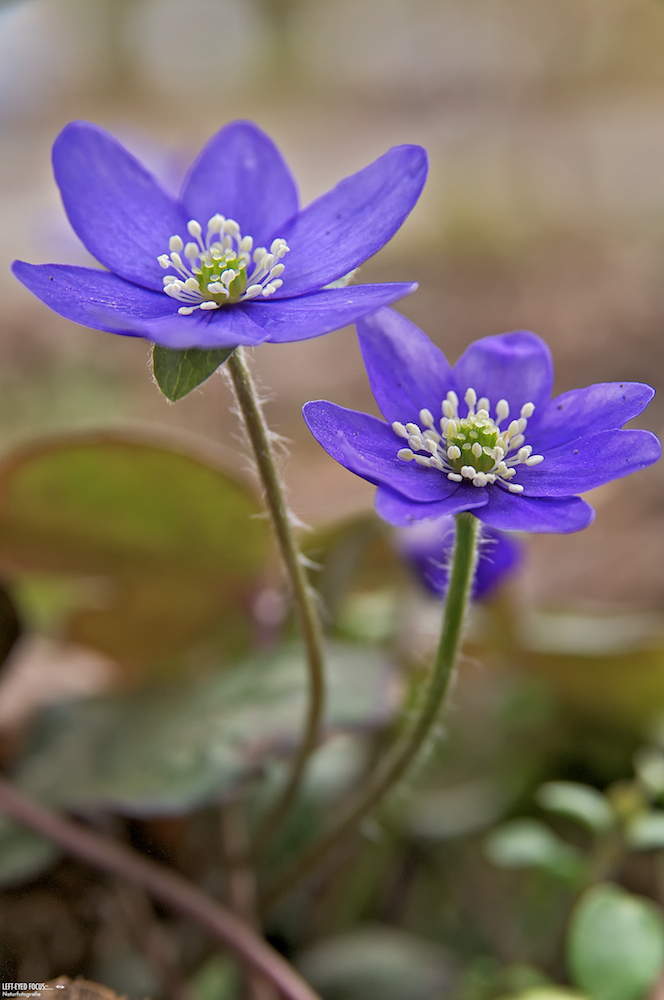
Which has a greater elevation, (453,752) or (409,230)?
(409,230)

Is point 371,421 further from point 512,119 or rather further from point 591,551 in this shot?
point 512,119

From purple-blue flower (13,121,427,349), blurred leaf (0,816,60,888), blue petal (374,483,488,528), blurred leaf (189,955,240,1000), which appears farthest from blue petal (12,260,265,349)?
blurred leaf (189,955,240,1000)

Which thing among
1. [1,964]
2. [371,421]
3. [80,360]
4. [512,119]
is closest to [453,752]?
[1,964]

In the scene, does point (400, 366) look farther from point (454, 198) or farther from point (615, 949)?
point (454, 198)

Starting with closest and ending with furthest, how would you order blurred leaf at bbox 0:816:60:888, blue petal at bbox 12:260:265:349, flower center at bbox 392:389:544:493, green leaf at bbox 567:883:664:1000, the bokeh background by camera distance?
blue petal at bbox 12:260:265:349 < flower center at bbox 392:389:544:493 < green leaf at bbox 567:883:664:1000 < blurred leaf at bbox 0:816:60:888 < the bokeh background

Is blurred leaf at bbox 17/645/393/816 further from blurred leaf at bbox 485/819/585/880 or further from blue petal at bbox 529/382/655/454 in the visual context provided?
blue petal at bbox 529/382/655/454

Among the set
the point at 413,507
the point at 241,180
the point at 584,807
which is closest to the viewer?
the point at 413,507

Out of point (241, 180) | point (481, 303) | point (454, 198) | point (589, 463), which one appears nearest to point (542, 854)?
point (589, 463)
